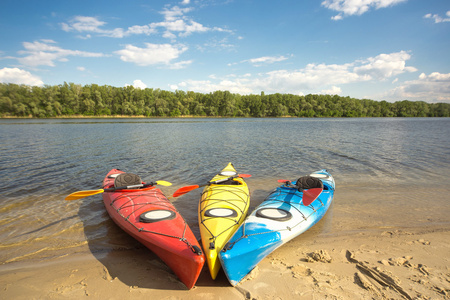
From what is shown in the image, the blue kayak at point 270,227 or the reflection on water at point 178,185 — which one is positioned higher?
the blue kayak at point 270,227

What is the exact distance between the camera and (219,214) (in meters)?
4.19

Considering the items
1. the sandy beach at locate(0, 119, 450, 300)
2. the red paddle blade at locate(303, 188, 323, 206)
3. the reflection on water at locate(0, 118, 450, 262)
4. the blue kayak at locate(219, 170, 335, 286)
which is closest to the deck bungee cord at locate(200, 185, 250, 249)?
the blue kayak at locate(219, 170, 335, 286)

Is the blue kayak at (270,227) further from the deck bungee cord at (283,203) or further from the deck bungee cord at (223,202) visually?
the deck bungee cord at (223,202)

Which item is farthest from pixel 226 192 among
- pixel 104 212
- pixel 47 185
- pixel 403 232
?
pixel 47 185

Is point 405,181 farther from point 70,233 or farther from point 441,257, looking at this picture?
point 70,233

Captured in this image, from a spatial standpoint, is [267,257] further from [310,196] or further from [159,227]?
[159,227]

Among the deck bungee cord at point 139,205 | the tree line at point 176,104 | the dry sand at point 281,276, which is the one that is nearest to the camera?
the dry sand at point 281,276

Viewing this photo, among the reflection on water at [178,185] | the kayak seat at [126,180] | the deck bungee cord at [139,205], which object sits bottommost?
the reflection on water at [178,185]

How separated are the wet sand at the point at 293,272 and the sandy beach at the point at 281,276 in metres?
0.01

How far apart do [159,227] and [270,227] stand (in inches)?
74.3

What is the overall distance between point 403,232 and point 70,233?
7.00 m

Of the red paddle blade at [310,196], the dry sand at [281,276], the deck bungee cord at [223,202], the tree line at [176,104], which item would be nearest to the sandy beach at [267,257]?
the dry sand at [281,276]

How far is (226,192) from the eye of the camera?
5.34 m

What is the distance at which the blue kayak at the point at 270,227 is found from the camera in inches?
122
